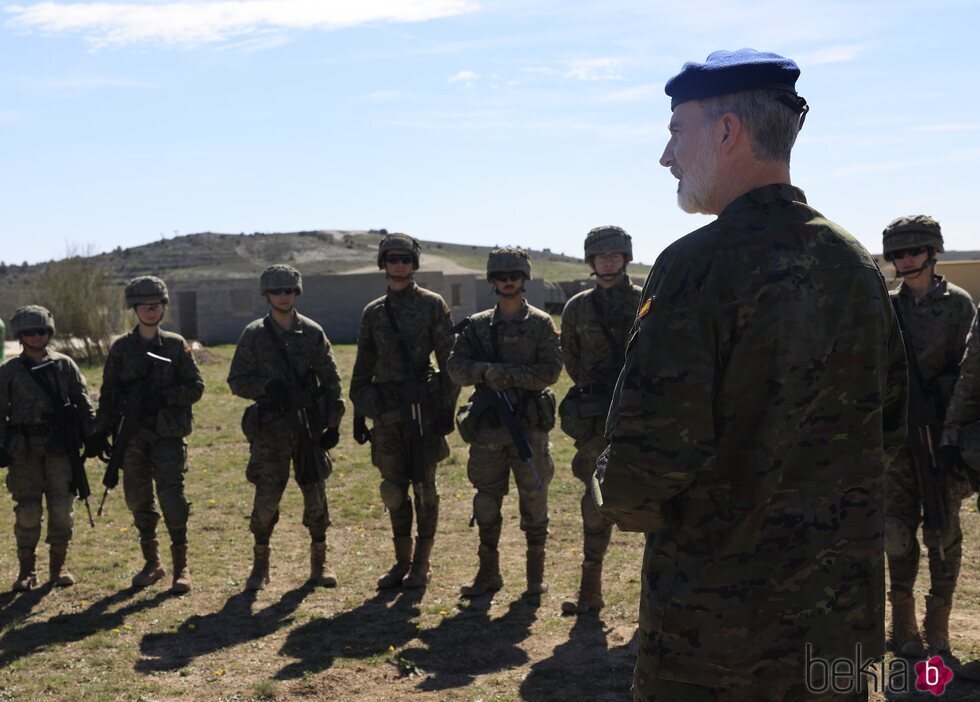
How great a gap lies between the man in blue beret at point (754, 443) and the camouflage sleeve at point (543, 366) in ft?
14.6

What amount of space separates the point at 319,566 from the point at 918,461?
14.2 ft

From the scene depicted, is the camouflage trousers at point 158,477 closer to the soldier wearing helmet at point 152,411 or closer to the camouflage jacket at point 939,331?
the soldier wearing helmet at point 152,411

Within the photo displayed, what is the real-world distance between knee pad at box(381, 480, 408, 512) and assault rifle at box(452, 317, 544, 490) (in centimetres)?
96

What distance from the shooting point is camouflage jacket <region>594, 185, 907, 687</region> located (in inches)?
90.4

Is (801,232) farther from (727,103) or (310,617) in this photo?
(310,617)

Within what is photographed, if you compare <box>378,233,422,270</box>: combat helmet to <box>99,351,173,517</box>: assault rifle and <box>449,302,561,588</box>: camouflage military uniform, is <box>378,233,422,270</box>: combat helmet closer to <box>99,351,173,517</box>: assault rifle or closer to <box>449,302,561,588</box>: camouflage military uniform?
<box>449,302,561,588</box>: camouflage military uniform

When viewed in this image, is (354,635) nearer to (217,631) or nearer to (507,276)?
(217,631)

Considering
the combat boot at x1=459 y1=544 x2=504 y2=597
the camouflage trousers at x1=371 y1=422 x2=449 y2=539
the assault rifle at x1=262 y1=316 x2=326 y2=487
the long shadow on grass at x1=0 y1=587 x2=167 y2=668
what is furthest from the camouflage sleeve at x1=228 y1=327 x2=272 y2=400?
A: the combat boot at x1=459 y1=544 x2=504 y2=597

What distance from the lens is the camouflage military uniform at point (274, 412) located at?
7461 mm

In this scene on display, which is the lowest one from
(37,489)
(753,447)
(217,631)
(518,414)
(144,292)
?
(217,631)

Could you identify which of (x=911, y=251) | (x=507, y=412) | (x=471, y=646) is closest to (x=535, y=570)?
(x=471, y=646)

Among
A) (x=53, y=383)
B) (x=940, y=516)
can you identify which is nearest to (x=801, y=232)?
(x=940, y=516)

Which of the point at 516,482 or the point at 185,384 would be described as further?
the point at 185,384

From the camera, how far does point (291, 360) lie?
7496 millimetres
